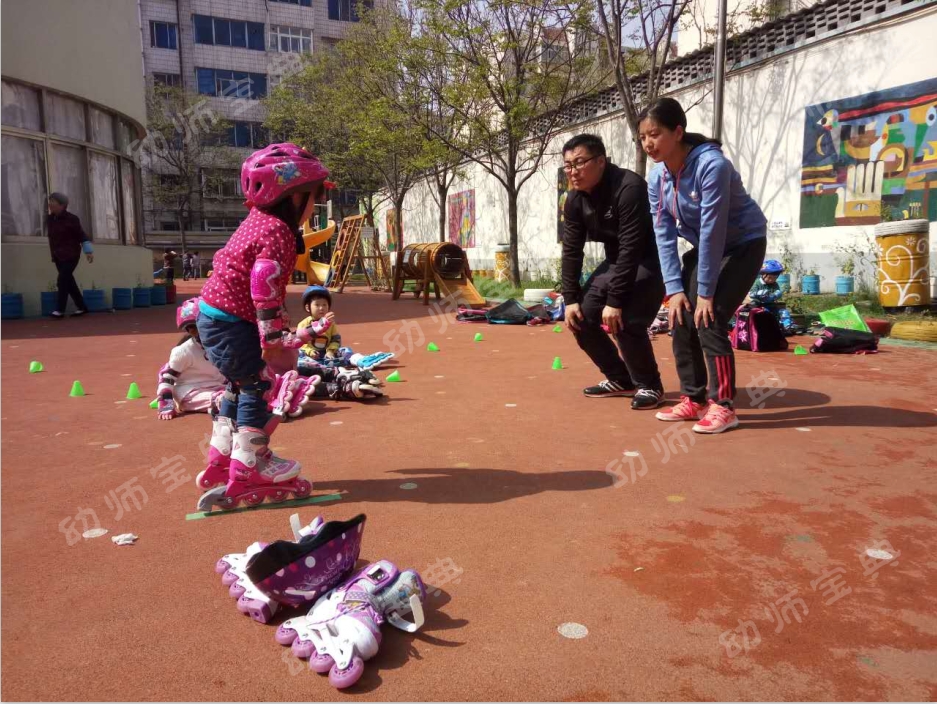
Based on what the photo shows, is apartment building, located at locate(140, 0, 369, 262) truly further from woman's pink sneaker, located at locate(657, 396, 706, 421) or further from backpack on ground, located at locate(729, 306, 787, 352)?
woman's pink sneaker, located at locate(657, 396, 706, 421)

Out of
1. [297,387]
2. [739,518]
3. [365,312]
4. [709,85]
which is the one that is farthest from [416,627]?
[709,85]

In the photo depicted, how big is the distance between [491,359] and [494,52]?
11816mm

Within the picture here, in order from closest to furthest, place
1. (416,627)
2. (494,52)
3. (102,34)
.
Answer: (416,627), (102,34), (494,52)

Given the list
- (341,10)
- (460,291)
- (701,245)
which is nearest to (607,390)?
(701,245)

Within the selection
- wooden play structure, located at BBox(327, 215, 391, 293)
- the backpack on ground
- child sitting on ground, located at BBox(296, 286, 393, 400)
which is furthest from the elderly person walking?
the backpack on ground

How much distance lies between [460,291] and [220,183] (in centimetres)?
3223

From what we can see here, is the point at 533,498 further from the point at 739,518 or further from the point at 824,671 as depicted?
the point at 824,671

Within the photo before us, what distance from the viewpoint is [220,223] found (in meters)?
43.8

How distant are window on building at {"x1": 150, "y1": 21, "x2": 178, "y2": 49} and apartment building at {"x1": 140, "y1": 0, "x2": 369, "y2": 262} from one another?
0.06m

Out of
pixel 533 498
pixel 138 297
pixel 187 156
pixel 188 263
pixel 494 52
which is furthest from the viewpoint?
pixel 187 156

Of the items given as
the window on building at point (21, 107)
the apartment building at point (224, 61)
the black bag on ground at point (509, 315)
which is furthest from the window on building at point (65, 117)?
the apartment building at point (224, 61)

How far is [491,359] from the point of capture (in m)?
7.72

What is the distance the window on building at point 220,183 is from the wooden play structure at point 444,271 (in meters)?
29.3

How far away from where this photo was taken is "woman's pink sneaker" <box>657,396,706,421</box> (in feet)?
15.4
